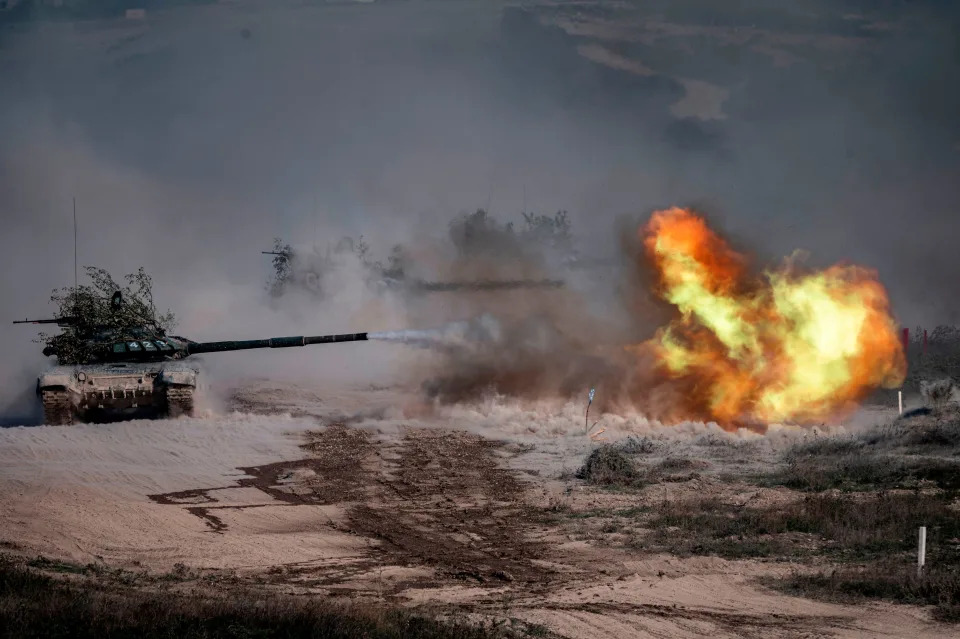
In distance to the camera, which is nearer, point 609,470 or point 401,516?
point 401,516

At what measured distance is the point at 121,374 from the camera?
1077 inches

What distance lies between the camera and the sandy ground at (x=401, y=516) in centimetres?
1241

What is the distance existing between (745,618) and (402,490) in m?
9.70

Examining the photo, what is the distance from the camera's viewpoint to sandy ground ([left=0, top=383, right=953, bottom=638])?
489 inches

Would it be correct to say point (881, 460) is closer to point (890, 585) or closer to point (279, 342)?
point (890, 585)

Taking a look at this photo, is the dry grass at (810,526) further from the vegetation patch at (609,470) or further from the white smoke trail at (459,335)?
the white smoke trail at (459,335)

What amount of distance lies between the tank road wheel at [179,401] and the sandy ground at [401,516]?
401 millimetres

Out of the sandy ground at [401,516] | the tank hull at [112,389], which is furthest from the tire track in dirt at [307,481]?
the tank hull at [112,389]

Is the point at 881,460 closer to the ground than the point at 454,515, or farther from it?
farther from it

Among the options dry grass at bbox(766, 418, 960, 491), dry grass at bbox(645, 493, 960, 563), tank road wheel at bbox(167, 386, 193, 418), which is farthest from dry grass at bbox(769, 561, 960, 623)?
tank road wheel at bbox(167, 386, 193, 418)

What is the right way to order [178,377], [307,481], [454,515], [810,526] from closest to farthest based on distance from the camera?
[810,526], [454,515], [307,481], [178,377]

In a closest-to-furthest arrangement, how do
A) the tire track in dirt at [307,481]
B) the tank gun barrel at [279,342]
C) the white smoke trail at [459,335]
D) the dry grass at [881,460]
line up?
the tire track in dirt at [307,481] → the dry grass at [881,460] → the tank gun barrel at [279,342] → the white smoke trail at [459,335]

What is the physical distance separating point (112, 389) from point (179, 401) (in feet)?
5.37

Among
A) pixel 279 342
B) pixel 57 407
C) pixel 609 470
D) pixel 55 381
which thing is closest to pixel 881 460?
pixel 609 470
